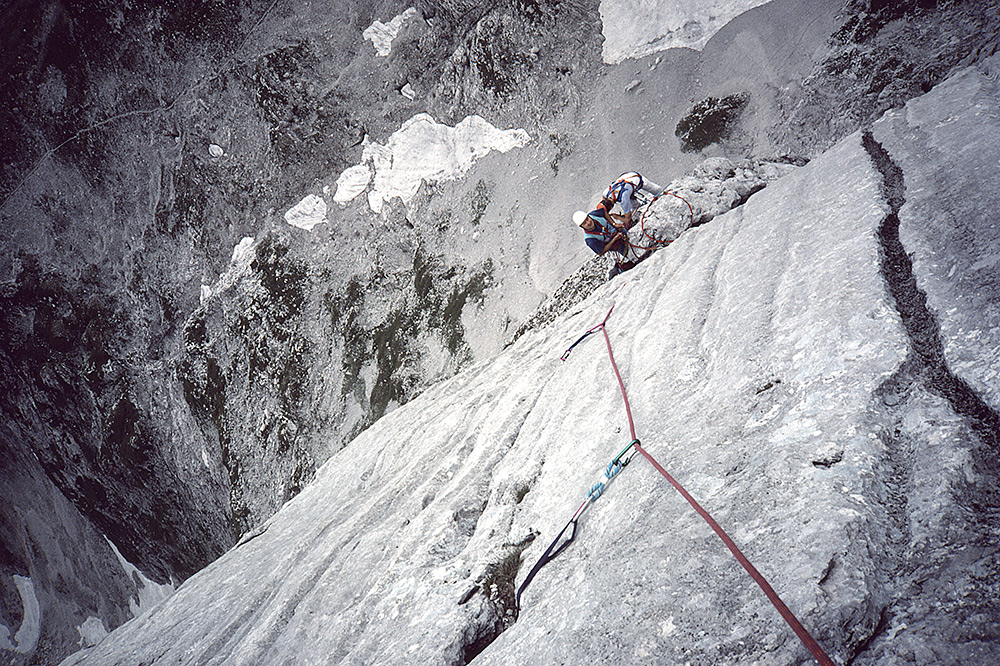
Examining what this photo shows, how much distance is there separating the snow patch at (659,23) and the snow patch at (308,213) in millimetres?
4593

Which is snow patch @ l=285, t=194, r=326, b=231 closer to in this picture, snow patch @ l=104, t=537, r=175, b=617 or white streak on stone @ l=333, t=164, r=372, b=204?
white streak on stone @ l=333, t=164, r=372, b=204

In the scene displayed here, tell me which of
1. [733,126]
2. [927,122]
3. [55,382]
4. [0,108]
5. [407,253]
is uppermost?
[0,108]

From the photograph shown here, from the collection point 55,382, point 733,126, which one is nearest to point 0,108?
point 55,382

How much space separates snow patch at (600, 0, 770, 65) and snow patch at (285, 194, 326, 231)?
459 centimetres

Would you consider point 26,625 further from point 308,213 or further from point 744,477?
point 744,477

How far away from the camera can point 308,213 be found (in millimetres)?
7277

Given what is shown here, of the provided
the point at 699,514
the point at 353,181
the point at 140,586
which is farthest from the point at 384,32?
the point at 140,586

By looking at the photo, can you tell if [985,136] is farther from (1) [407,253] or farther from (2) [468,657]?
(1) [407,253]

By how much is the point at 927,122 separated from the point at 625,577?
3.07 meters

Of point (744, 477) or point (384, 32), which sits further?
point (384, 32)

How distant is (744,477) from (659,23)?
599cm

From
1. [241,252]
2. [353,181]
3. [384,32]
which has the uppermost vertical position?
[384,32]

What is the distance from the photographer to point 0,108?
6848 mm

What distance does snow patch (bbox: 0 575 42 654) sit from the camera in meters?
8.82
